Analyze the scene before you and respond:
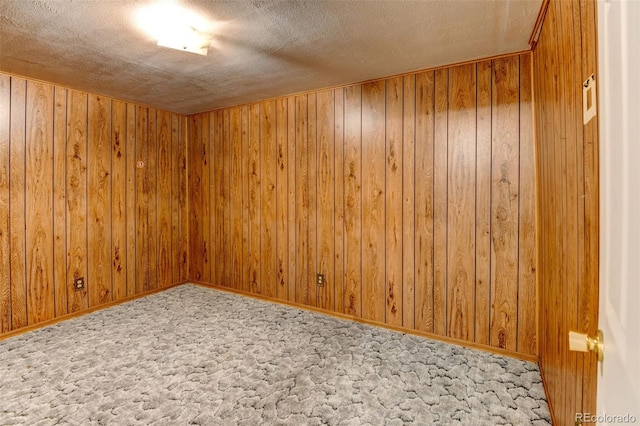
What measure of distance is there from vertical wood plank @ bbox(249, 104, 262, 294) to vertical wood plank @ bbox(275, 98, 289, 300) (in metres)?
0.28

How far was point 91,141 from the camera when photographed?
345 cm

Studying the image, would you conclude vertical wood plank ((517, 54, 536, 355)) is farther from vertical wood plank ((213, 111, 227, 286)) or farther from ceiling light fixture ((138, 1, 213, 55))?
vertical wood plank ((213, 111, 227, 286))

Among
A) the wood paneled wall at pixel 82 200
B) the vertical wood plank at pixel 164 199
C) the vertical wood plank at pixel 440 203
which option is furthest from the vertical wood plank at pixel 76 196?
the vertical wood plank at pixel 440 203

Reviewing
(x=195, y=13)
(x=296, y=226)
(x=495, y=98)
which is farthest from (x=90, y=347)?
(x=495, y=98)

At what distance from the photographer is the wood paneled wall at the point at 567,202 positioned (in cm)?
103

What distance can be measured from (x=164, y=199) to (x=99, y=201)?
76cm

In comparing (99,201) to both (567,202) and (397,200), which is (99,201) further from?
(567,202)

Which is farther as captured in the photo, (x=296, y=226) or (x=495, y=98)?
(x=296, y=226)

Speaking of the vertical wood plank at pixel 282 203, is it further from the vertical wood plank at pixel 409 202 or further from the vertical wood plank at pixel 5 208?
the vertical wood plank at pixel 5 208

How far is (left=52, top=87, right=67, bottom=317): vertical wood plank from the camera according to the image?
3182 mm

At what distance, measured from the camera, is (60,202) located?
3.23 m

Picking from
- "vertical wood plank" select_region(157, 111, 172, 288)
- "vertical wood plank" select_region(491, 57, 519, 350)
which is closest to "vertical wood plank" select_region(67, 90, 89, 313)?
"vertical wood plank" select_region(157, 111, 172, 288)

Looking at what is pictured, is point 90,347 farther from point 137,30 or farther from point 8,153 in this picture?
point 137,30

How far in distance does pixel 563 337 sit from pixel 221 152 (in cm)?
373
